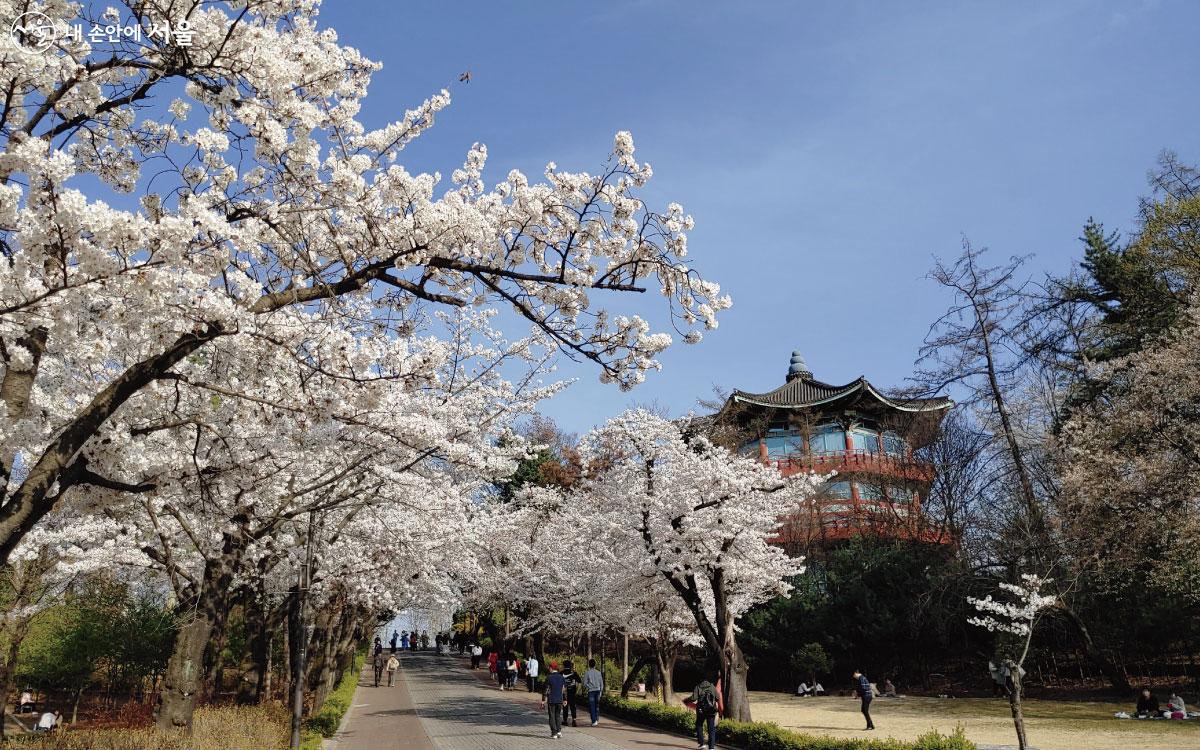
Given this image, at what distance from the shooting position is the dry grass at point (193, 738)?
8555 millimetres

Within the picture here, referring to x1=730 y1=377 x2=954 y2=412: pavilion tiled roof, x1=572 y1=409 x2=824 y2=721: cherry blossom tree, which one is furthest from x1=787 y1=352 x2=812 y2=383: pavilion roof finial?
x1=572 y1=409 x2=824 y2=721: cherry blossom tree

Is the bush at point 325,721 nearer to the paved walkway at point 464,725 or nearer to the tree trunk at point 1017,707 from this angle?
the paved walkway at point 464,725

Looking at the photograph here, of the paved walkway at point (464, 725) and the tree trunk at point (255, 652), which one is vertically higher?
the tree trunk at point (255, 652)

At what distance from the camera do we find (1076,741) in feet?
52.4

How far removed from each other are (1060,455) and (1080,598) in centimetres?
488

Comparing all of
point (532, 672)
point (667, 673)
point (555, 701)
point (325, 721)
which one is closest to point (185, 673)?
point (325, 721)

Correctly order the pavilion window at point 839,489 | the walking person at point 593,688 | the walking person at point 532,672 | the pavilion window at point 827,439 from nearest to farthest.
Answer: the walking person at point 593,688
the walking person at point 532,672
the pavilion window at point 839,489
the pavilion window at point 827,439

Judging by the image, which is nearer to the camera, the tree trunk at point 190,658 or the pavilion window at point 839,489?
the tree trunk at point 190,658

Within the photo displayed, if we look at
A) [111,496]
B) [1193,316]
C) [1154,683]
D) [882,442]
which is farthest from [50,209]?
[882,442]

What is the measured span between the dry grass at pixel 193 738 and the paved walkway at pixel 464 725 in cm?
371

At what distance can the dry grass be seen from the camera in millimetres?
8555

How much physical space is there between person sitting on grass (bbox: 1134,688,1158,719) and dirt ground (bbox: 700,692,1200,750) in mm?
581

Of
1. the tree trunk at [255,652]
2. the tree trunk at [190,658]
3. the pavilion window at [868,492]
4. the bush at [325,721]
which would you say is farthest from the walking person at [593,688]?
the pavilion window at [868,492]

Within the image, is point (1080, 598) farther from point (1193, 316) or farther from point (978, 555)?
point (1193, 316)
